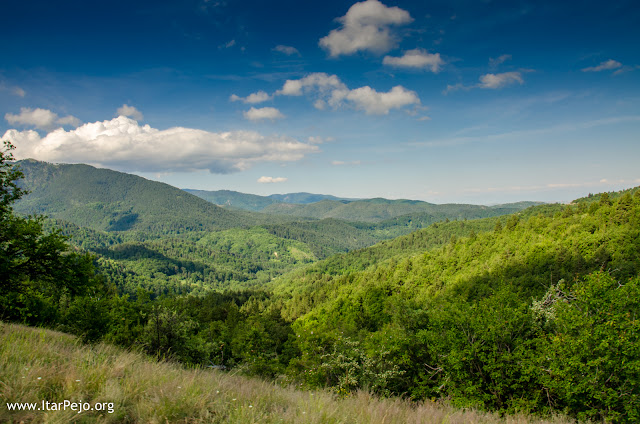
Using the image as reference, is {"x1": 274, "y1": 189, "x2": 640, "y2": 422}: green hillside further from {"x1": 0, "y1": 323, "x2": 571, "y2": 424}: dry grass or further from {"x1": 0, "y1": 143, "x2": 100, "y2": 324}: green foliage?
{"x1": 0, "y1": 143, "x2": 100, "y2": 324}: green foliage

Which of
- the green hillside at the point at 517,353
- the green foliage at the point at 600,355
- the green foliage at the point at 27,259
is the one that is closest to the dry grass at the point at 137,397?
the green hillside at the point at 517,353

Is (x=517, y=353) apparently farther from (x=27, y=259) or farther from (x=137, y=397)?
(x=27, y=259)

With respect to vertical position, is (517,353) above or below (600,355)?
below

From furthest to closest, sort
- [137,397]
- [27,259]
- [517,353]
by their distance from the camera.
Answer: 1. [517,353]
2. [27,259]
3. [137,397]

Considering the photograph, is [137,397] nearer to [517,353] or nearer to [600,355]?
[600,355]

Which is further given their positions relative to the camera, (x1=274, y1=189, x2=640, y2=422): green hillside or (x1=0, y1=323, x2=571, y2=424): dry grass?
(x1=274, y1=189, x2=640, y2=422): green hillside

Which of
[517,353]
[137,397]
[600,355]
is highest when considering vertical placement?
[137,397]

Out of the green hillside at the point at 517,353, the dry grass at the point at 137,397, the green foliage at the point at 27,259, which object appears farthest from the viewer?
the green hillside at the point at 517,353

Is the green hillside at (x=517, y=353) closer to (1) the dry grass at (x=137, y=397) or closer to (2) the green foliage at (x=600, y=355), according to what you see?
(2) the green foliage at (x=600, y=355)

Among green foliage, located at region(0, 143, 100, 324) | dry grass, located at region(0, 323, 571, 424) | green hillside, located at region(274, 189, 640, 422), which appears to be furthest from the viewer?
green hillside, located at region(274, 189, 640, 422)

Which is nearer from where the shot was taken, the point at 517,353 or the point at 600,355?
the point at 600,355

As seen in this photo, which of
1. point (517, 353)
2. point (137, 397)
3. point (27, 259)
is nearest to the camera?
point (137, 397)

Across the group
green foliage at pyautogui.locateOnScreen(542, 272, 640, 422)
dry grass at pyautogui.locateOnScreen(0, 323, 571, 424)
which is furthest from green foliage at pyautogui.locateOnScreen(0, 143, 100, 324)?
green foliage at pyautogui.locateOnScreen(542, 272, 640, 422)

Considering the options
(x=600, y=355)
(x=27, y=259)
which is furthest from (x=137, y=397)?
(x=600, y=355)
